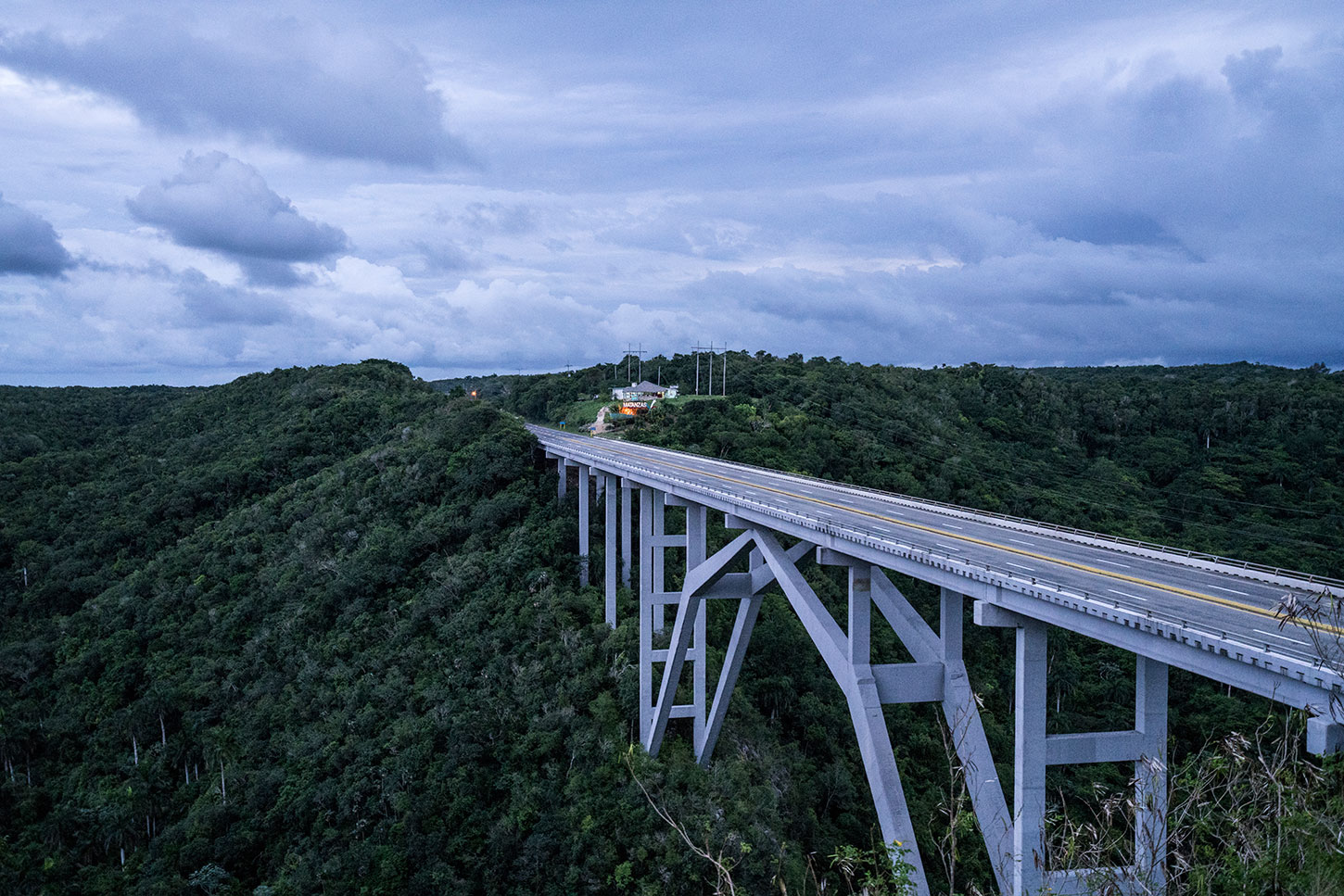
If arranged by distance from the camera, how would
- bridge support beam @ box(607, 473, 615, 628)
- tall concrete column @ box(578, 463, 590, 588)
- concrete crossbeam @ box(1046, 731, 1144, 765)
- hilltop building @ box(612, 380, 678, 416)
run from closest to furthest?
concrete crossbeam @ box(1046, 731, 1144, 765)
bridge support beam @ box(607, 473, 615, 628)
tall concrete column @ box(578, 463, 590, 588)
hilltop building @ box(612, 380, 678, 416)

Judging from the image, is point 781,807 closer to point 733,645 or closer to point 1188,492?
point 733,645

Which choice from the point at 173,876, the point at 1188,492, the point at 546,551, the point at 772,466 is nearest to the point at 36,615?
the point at 173,876

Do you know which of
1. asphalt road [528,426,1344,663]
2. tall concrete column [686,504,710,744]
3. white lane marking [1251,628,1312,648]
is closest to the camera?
white lane marking [1251,628,1312,648]

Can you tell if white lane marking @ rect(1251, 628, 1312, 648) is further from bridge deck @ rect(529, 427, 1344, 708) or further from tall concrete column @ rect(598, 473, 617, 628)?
tall concrete column @ rect(598, 473, 617, 628)

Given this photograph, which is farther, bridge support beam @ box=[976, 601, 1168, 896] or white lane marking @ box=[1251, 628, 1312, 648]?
bridge support beam @ box=[976, 601, 1168, 896]

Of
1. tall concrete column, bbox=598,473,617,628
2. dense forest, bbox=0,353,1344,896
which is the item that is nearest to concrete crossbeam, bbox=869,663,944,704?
dense forest, bbox=0,353,1344,896
